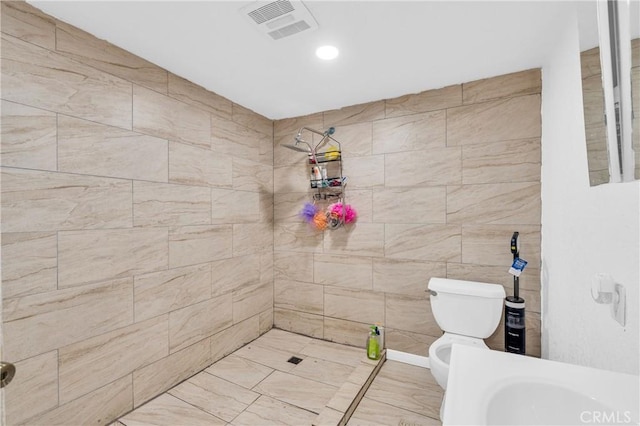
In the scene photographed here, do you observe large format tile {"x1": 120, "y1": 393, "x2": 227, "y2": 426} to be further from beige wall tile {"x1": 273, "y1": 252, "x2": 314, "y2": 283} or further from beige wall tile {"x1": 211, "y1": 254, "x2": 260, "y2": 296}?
beige wall tile {"x1": 273, "y1": 252, "x2": 314, "y2": 283}

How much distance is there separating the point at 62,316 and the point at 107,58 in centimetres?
144

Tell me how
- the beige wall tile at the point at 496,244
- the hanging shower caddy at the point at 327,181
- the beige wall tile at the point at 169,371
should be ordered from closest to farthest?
1. the beige wall tile at the point at 169,371
2. the beige wall tile at the point at 496,244
3. the hanging shower caddy at the point at 327,181

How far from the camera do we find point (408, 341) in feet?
7.72

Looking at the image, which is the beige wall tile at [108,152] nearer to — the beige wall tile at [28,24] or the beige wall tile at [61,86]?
the beige wall tile at [61,86]

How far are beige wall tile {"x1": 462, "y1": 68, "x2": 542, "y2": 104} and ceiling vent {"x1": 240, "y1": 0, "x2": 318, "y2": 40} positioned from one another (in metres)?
1.34

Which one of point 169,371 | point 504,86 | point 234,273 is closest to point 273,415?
point 169,371

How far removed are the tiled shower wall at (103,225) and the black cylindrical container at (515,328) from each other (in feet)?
6.86

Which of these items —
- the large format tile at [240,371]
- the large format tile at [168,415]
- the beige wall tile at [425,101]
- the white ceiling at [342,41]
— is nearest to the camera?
the white ceiling at [342,41]

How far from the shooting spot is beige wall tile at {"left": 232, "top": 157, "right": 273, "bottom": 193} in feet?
8.51

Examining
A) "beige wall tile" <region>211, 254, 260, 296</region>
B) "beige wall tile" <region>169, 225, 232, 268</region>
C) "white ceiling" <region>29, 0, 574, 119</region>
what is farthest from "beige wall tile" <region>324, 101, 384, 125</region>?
"beige wall tile" <region>211, 254, 260, 296</region>

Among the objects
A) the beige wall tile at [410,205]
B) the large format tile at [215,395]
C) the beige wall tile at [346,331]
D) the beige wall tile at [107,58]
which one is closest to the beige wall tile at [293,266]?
the beige wall tile at [346,331]

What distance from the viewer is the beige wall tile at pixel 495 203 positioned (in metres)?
1.99

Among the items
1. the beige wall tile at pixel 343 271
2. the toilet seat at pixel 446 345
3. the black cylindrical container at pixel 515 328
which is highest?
the beige wall tile at pixel 343 271

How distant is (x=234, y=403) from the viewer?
6.20 feet
